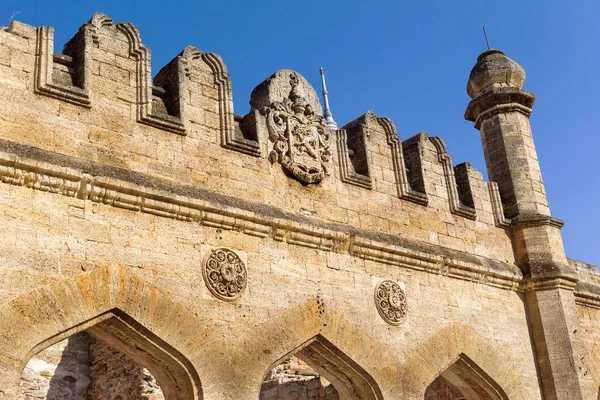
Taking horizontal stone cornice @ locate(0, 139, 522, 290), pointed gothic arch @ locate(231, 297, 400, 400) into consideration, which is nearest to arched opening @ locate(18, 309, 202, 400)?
pointed gothic arch @ locate(231, 297, 400, 400)

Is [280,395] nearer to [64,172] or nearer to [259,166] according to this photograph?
[259,166]

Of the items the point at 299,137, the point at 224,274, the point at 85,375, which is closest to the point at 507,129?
the point at 299,137

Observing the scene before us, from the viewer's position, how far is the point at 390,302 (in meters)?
8.17

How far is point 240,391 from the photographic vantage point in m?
6.75

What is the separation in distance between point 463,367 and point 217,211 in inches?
130

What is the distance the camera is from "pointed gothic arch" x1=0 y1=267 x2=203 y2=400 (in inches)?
225

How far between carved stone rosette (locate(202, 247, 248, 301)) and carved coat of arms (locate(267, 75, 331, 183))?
126cm

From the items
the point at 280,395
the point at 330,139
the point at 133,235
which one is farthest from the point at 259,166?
the point at 280,395

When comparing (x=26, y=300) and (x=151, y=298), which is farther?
(x=151, y=298)

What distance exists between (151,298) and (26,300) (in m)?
1.00

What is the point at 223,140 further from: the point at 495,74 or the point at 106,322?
the point at 495,74

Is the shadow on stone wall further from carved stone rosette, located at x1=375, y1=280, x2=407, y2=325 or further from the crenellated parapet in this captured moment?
carved stone rosette, located at x1=375, y1=280, x2=407, y2=325

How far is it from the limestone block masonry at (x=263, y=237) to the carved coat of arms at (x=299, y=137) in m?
0.02

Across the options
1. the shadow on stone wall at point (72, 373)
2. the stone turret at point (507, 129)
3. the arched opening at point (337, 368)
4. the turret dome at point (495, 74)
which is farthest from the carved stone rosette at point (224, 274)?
the shadow on stone wall at point (72, 373)
